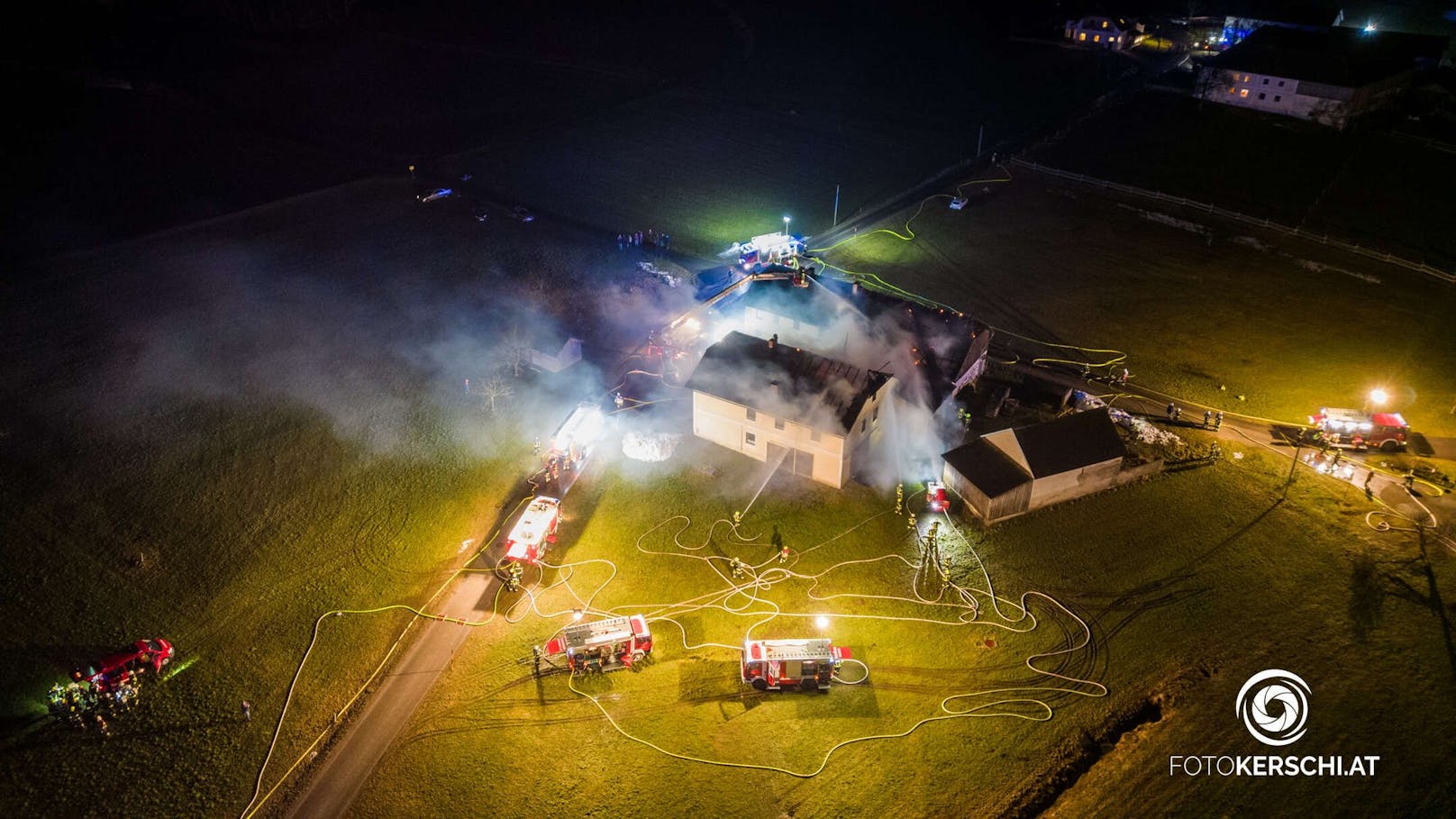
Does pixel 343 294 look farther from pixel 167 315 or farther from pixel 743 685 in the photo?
pixel 743 685

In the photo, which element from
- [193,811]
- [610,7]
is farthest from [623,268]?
[610,7]

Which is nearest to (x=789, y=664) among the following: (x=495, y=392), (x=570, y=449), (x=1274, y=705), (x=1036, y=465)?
(x=1036, y=465)

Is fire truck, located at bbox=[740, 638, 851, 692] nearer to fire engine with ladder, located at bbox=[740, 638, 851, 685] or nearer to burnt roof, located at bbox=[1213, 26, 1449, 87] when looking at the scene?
fire engine with ladder, located at bbox=[740, 638, 851, 685]

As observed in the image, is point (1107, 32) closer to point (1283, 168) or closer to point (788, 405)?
Answer: point (1283, 168)

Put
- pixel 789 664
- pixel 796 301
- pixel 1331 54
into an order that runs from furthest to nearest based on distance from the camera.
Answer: pixel 1331 54 < pixel 796 301 < pixel 789 664

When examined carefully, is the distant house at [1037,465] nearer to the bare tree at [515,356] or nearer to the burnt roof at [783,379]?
the burnt roof at [783,379]

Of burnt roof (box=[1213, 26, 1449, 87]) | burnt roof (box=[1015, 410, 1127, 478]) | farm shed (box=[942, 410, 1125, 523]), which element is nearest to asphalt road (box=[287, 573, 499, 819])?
farm shed (box=[942, 410, 1125, 523])

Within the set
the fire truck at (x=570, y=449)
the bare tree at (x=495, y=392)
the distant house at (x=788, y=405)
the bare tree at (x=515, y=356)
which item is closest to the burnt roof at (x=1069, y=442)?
the distant house at (x=788, y=405)
